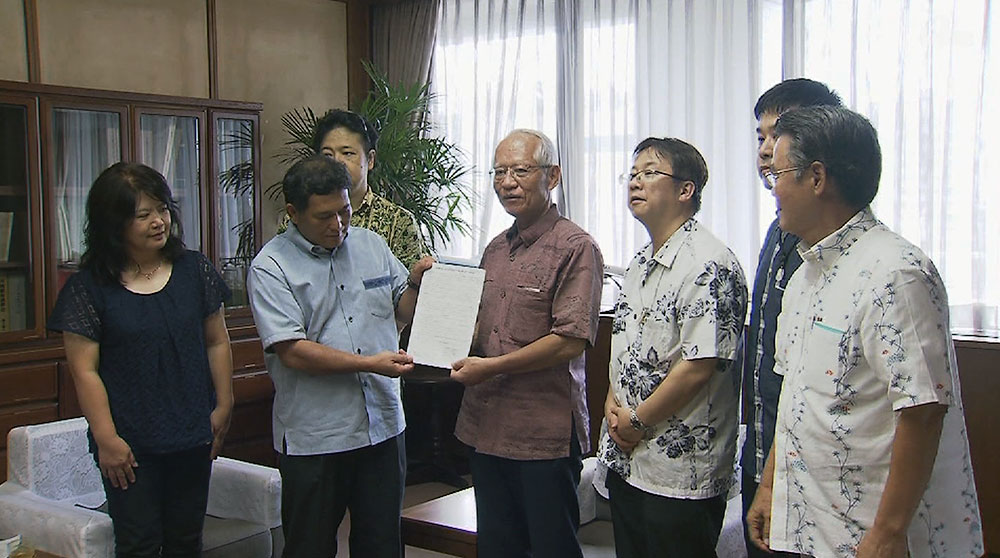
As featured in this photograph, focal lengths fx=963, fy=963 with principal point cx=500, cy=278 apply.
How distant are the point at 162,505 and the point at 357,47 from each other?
393cm

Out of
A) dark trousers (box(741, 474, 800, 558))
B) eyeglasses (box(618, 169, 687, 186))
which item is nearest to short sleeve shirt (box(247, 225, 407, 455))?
eyeglasses (box(618, 169, 687, 186))

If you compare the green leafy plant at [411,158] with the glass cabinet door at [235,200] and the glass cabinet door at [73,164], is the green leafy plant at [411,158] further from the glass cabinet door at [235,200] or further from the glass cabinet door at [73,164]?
the glass cabinet door at [73,164]

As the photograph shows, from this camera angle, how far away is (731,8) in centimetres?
432

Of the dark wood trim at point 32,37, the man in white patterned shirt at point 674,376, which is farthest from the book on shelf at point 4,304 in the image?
the man in white patterned shirt at point 674,376

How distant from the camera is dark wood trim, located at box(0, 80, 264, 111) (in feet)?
12.6

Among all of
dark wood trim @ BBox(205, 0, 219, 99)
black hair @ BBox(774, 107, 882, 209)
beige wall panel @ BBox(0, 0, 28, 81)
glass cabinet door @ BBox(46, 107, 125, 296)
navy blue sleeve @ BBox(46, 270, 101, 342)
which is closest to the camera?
black hair @ BBox(774, 107, 882, 209)

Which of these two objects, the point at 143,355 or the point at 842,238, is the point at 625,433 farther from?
the point at 143,355

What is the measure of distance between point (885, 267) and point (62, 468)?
2463 mm

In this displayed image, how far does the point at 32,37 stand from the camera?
14.4 feet

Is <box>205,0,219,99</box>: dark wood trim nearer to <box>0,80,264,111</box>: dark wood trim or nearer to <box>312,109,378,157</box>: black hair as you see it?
<box>0,80,264,111</box>: dark wood trim

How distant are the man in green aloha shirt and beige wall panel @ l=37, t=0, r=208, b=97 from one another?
2.33 meters

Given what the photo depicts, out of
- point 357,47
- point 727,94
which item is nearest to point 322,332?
point 727,94

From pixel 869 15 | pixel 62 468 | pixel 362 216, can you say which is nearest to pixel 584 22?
pixel 869 15

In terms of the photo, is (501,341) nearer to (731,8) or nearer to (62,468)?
(62,468)
